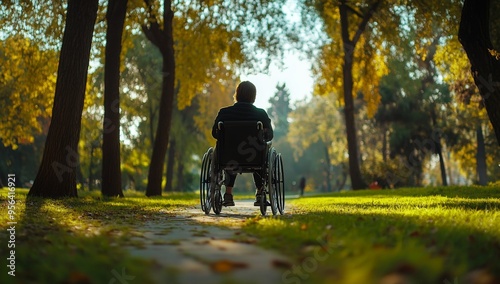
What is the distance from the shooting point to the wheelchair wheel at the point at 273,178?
7.91 metres

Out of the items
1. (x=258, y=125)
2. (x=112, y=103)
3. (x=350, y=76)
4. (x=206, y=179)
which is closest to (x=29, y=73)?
(x=112, y=103)

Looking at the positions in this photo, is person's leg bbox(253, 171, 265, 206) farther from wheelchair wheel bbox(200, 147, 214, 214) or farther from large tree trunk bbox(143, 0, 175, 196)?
large tree trunk bbox(143, 0, 175, 196)

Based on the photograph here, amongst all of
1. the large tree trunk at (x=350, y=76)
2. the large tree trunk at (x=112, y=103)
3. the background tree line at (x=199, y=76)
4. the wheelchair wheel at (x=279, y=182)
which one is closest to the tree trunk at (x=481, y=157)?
the background tree line at (x=199, y=76)

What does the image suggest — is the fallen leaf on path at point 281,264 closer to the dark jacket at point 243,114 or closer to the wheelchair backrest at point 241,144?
the wheelchair backrest at point 241,144

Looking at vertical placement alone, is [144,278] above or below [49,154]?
below

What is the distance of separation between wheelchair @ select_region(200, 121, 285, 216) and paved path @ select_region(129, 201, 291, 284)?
2.79 meters

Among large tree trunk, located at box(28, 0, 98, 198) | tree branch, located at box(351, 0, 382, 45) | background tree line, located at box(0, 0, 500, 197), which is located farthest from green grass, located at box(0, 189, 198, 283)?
tree branch, located at box(351, 0, 382, 45)

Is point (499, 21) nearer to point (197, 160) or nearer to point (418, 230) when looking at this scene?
point (418, 230)

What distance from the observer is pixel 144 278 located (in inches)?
110

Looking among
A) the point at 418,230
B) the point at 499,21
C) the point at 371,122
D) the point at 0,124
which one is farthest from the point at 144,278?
the point at 371,122

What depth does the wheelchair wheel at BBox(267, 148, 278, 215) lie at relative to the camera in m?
7.91

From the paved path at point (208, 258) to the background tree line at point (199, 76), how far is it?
6.26m

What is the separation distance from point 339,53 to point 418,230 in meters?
20.1

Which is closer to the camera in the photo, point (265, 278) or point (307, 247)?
point (265, 278)
